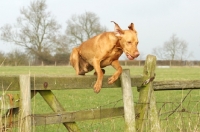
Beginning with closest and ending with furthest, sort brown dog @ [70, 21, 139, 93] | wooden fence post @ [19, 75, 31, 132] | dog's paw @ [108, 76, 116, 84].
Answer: wooden fence post @ [19, 75, 31, 132] < brown dog @ [70, 21, 139, 93] < dog's paw @ [108, 76, 116, 84]

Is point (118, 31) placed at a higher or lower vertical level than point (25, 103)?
higher

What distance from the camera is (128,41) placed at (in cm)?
476

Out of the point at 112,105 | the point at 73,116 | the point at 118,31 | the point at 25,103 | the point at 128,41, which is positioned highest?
the point at 118,31

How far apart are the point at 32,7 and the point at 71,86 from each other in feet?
238

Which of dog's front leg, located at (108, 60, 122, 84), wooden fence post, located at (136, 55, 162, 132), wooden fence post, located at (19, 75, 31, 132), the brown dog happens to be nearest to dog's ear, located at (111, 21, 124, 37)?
the brown dog

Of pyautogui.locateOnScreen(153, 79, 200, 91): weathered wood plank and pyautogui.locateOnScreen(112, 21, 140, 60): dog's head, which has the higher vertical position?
pyautogui.locateOnScreen(112, 21, 140, 60): dog's head

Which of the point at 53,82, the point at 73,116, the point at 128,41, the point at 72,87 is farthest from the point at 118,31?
the point at 73,116

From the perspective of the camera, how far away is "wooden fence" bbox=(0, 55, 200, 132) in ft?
14.6

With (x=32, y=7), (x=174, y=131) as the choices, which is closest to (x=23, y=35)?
(x=32, y=7)

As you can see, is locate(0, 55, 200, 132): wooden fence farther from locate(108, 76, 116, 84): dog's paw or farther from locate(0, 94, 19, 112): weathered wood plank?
locate(108, 76, 116, 84): dog's paw

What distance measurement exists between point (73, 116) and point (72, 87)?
0.42 m

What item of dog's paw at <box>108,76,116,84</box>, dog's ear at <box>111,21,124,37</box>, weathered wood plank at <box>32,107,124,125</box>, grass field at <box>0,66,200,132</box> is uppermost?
dog's ear at <box>111,21,124,37</box>

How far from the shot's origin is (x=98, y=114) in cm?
528

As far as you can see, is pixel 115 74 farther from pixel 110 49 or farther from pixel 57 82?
pixel 57 82
